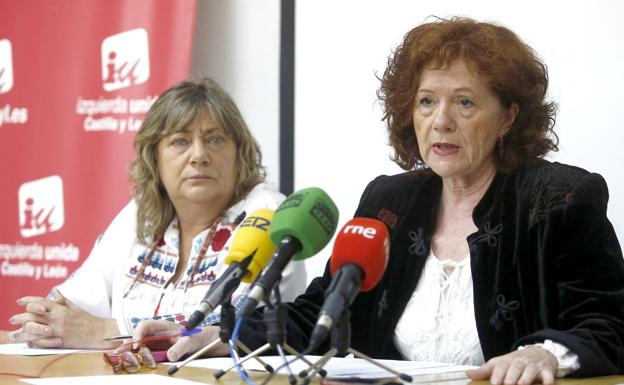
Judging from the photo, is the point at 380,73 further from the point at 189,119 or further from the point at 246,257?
the point at 246,257

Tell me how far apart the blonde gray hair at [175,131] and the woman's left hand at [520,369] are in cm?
171

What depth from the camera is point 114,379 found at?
1.89m

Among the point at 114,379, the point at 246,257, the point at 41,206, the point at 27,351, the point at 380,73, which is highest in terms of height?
the point at 380,73

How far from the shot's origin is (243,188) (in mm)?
3434

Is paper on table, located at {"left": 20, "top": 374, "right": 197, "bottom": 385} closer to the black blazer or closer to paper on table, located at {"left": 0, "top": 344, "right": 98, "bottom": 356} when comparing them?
the black blazer

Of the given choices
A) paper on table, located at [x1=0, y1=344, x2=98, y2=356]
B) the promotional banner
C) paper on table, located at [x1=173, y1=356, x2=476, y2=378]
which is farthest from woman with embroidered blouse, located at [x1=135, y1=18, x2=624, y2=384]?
the promotional banner

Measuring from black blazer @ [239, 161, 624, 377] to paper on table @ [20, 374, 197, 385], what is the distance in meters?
0.37

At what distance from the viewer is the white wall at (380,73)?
314 centimetres

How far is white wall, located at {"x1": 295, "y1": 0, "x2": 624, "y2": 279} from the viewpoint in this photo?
3139mm

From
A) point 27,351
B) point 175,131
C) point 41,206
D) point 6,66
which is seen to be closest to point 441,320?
point 27,351

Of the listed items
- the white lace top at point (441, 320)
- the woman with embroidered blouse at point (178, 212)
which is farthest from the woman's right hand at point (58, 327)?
the white lace top at point (441, 320)

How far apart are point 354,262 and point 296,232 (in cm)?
12

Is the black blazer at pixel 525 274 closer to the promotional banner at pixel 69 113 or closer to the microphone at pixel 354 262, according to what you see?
the microphone at pixel 354 262

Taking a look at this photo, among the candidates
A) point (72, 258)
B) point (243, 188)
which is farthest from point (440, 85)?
point (72, 258)
